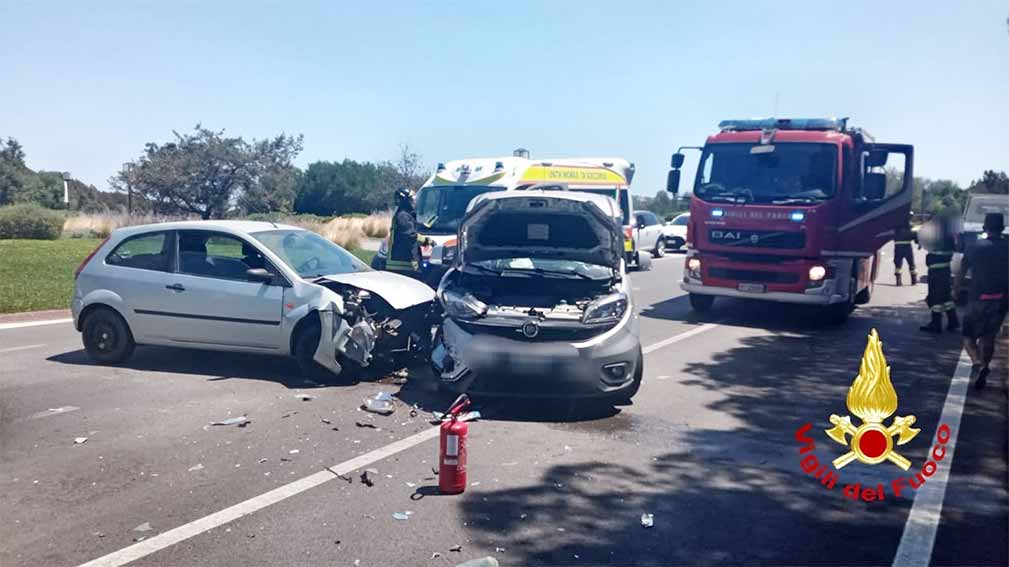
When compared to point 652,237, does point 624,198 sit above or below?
above

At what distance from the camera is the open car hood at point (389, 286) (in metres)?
8.65

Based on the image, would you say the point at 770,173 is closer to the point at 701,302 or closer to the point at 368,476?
the point at 701,302

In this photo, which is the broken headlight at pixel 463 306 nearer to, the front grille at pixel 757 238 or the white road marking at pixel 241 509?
the white road marking at pixel 241 509

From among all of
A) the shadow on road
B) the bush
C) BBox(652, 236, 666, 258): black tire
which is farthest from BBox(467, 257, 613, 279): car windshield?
the bush

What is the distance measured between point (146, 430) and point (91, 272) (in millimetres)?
3099

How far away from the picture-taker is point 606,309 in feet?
24.8

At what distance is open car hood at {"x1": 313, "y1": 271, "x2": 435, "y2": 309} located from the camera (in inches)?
340

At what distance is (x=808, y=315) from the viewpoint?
1455 centimetres

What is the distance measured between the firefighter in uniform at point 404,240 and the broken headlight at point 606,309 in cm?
579

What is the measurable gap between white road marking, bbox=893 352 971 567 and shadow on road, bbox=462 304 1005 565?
7cm

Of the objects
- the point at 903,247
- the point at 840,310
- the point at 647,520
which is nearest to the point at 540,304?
the point at 647,520

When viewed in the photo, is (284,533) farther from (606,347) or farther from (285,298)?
(285,298)

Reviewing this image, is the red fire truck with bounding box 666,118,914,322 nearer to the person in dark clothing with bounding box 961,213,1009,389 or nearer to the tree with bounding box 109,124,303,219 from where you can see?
the person in dark clothing with bounding box 961,213,1009,389

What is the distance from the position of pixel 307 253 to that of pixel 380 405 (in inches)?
95.4
